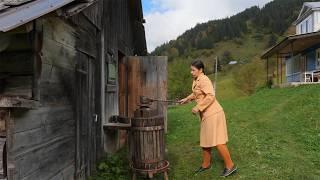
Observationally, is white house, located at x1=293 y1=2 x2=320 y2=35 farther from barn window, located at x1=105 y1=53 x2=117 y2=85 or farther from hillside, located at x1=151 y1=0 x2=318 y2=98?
hillside, located at x1=151 y1=0 x2=318 y2=98

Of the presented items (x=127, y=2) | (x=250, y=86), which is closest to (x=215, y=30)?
(x=250, y=86)

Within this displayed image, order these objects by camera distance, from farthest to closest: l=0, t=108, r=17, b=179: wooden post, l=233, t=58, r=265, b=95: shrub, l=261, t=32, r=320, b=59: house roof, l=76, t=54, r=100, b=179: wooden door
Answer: l=233, t=58, r=265, b=95: shrub < l=261, t=32, r=320, b=59: house roof < l=76, t=54, r=100, b=179: wooden door < l=0, t=108, r=17, b=179: wooden post

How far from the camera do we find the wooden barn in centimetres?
341

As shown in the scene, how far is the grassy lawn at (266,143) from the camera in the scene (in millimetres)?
7352

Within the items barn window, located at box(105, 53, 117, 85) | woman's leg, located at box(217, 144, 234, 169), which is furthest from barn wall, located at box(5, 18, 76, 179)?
woman's leg, located at box(217, 144, 234, 169)

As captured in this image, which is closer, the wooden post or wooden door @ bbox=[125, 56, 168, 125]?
the wooden post

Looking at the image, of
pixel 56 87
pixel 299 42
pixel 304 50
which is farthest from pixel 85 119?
pixel 304 50

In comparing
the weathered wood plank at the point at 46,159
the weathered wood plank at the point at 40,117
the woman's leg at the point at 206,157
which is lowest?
the woman's leg at the point at 206,157

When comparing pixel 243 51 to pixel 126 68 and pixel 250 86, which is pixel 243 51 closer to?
pixel 250 86

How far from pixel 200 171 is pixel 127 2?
6396mm

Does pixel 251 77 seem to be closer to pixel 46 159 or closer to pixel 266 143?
pixel 266 143

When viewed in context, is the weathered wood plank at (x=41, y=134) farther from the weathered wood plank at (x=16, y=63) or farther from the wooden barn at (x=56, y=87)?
the weathered wood plank at (x=16, y=63)

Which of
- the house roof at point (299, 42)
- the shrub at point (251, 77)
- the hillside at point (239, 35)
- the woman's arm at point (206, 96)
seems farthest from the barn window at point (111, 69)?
the hillside at point (239, 35)

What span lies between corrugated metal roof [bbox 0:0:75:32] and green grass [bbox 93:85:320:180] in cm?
406
